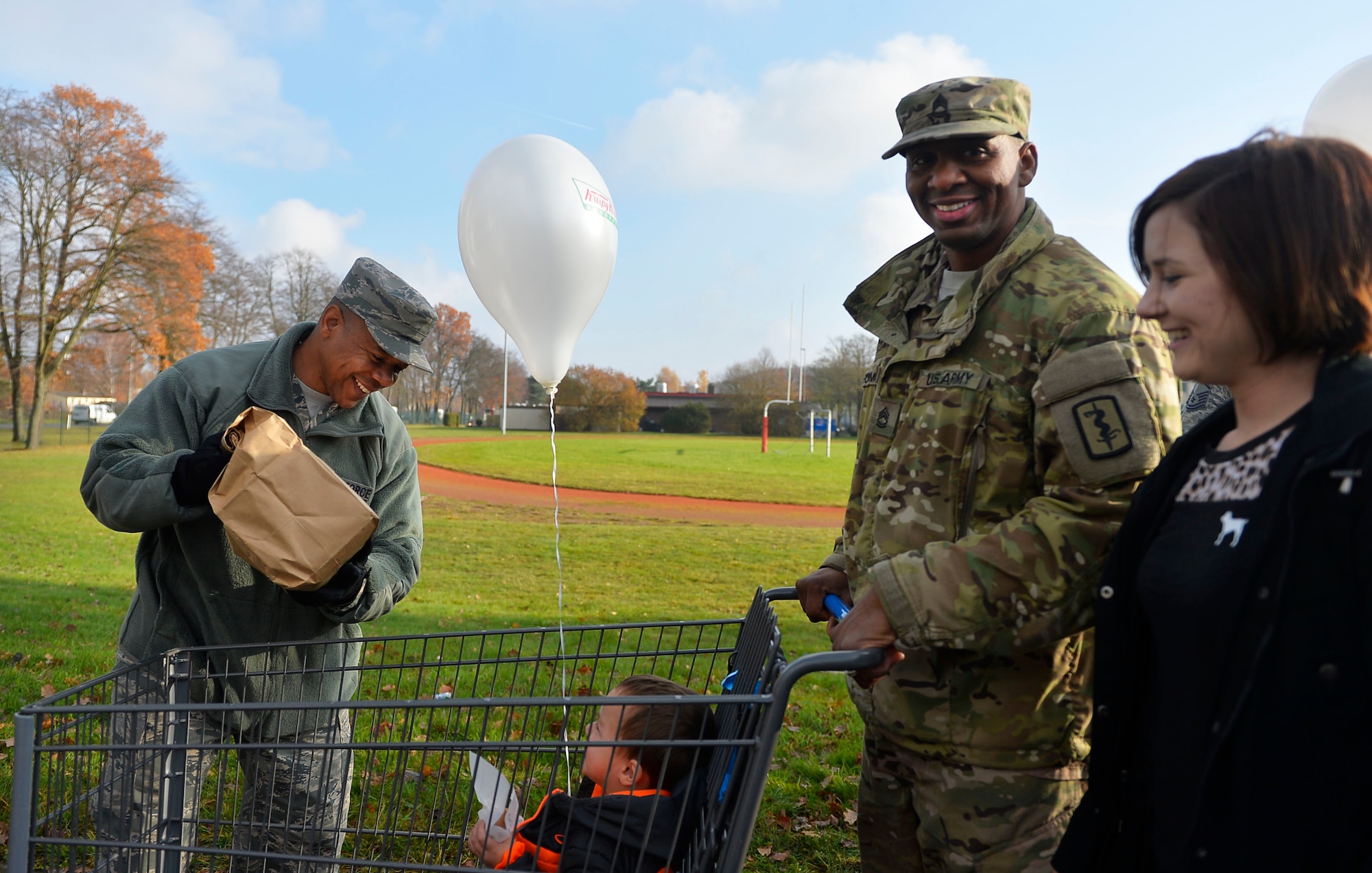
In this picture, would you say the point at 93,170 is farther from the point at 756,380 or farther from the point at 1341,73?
the point at 756,380

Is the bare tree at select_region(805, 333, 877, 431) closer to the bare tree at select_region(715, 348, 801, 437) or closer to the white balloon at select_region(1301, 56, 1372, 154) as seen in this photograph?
the bare tree at select_region(715, 348, 801, 437)

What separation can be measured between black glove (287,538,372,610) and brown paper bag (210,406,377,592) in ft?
0.40

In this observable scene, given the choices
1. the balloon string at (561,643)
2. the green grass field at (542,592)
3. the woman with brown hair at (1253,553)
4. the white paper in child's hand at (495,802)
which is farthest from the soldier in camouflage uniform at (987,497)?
the green grass field at (542,592)

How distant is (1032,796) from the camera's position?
194 centimetres

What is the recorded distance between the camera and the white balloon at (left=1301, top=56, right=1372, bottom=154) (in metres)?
3.48

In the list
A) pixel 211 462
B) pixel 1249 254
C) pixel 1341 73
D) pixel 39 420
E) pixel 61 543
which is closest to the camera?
pixel 1249 254

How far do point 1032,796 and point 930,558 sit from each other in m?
0.62

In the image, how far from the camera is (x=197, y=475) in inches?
97.7

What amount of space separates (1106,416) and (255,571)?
8.24 ft

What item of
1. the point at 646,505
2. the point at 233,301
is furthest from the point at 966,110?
the point at 233,301

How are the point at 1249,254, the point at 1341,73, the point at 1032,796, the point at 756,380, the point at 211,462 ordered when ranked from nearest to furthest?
1. the point at 1249,254
2. the point at 1032,796
3. the point at 211,462
4. the point at 1341,73
5. the point at 756,380

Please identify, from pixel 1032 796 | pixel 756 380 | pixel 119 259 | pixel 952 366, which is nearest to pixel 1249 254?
pixel 952 366

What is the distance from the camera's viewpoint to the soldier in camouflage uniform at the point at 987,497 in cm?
174

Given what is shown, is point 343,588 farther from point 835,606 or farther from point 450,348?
point 450,348
